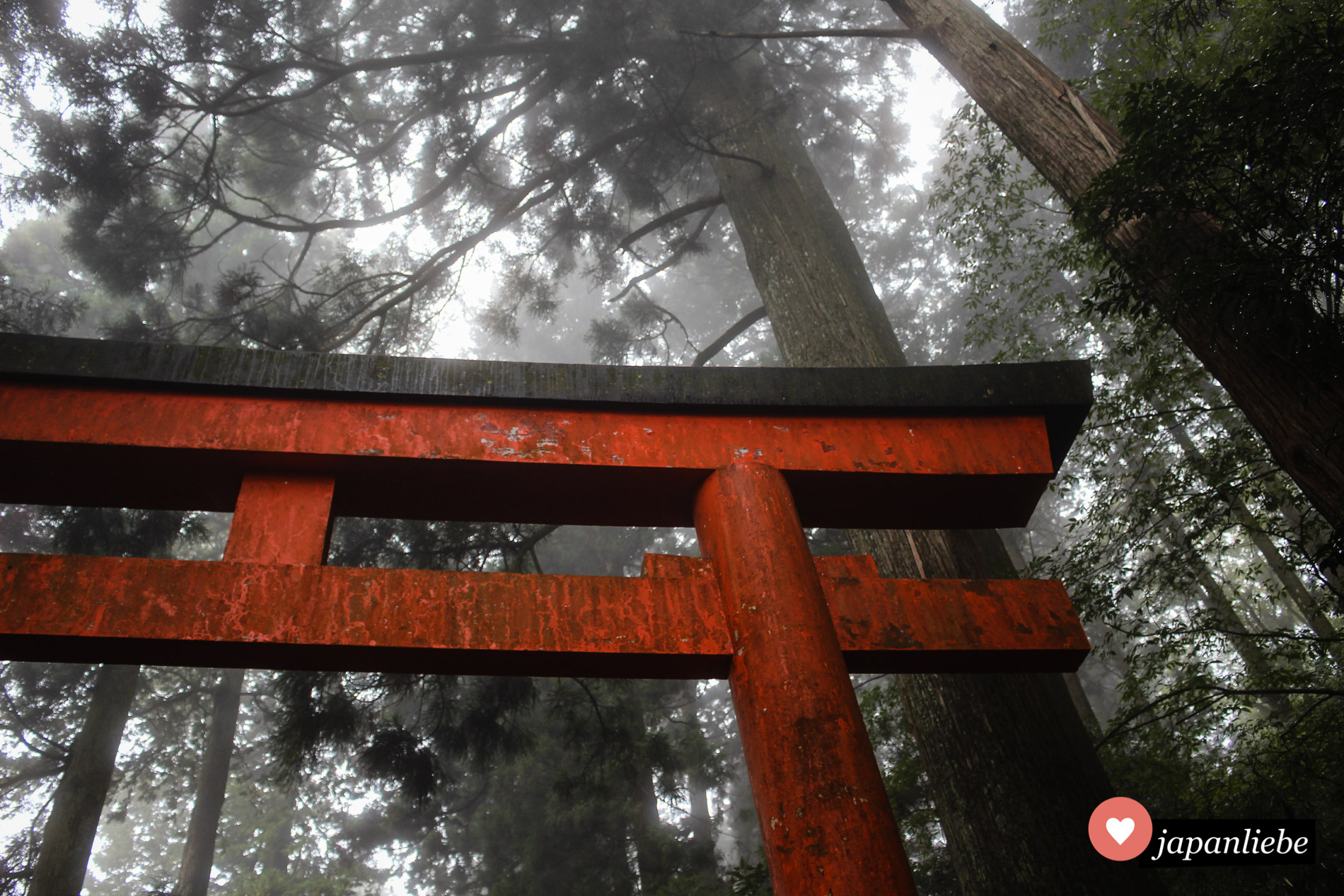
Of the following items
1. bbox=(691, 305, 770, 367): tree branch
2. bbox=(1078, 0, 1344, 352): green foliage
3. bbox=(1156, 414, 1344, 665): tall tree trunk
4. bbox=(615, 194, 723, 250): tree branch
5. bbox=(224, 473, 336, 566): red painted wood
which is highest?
bbox=(615, 194, 723, 250): tree branch

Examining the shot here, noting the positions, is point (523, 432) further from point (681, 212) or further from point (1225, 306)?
point (681, 212)

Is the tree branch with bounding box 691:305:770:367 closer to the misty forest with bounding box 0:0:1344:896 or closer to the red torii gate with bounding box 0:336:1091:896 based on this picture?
the misty forest with bounding box 0:0:1344:896

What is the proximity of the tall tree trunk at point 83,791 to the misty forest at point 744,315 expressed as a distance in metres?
0.05

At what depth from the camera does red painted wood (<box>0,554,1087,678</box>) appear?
1.68 meters

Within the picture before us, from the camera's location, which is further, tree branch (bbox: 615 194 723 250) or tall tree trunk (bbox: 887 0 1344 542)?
tree branch (bbox: 615 194 723 250)

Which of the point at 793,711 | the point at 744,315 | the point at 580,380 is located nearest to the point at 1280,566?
the point at 744,315

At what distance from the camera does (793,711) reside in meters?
1.63

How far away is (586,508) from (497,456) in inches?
12.7

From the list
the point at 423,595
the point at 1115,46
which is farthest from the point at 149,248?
the point at 1115,46

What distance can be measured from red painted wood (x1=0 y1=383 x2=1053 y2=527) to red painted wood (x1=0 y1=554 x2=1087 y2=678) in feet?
0.99

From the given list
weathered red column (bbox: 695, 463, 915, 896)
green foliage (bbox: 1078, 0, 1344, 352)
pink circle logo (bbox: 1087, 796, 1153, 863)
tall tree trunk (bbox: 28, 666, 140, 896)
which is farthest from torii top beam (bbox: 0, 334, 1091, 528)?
tall tree trunk (bbox: 28, 666, 140, 896)

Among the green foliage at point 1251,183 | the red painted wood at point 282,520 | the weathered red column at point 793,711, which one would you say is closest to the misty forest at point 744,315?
the green foliage at point 1251,183

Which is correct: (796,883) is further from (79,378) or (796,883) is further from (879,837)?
(79,378)

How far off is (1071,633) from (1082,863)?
1.55m
